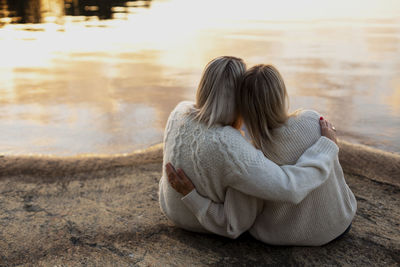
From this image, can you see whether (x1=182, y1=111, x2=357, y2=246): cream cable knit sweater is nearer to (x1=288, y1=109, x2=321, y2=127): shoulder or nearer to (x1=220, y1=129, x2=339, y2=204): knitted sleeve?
(x1=288, y1=109, x2=321, y2=127): shoulder

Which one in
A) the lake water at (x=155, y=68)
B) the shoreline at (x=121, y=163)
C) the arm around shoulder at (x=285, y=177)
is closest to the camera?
the arm around shoulder at (x=285, y=177)

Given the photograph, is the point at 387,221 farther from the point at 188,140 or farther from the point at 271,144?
the point at 188,140

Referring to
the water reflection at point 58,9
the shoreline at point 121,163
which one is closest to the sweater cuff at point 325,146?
the shoreline at point 121,163

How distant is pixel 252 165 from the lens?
236cm

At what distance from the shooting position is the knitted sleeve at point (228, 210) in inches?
101

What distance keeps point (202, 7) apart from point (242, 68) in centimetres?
1678

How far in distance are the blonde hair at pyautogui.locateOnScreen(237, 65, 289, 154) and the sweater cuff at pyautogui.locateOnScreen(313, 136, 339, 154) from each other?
216 mm

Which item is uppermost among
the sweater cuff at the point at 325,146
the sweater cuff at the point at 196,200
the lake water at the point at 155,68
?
the sweater cuff at the point at 325,146

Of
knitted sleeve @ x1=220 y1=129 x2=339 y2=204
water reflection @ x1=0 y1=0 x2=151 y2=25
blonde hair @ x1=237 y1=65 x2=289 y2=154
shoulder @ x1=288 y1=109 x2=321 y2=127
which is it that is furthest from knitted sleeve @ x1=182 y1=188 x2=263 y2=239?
water reflection @ x1=0 y1=0 x2=151 y2=25

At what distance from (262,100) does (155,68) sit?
6343 mm

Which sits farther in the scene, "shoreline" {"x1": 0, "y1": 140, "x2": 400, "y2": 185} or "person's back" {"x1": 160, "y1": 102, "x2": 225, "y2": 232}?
"shoreline" {"x1": 0, "y1": 140, "x2": 400, "y2": 185}

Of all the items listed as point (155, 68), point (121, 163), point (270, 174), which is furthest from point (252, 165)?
point (155, 68)

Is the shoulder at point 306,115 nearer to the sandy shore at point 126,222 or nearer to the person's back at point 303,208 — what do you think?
the person's back at point 303,208

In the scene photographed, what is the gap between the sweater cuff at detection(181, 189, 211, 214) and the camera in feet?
8.46
